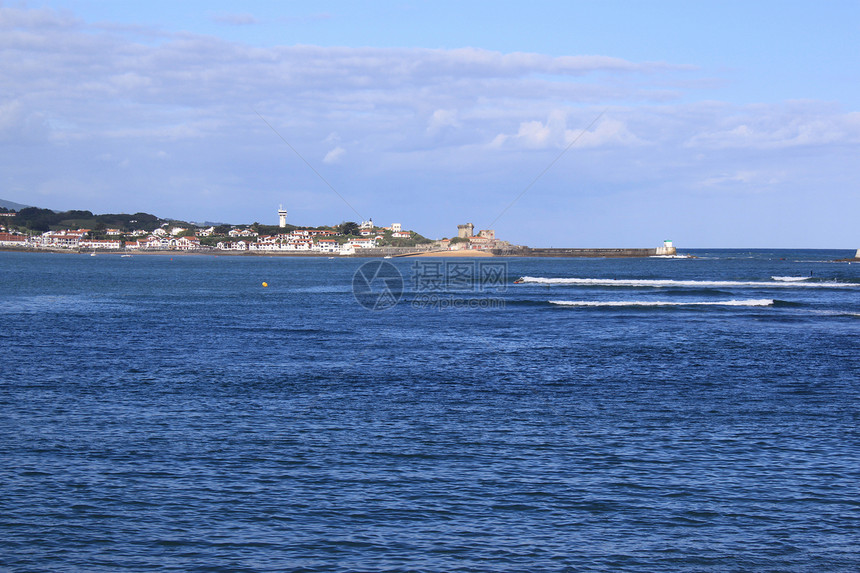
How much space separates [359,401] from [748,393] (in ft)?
45.2

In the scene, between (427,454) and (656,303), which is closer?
(427,454)

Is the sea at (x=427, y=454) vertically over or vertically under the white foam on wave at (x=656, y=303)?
under

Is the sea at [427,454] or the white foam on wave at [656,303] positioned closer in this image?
the sea at [427,454]

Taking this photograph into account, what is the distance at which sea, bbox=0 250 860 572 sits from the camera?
14.1 meters

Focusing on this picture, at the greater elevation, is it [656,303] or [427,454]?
[656,303]

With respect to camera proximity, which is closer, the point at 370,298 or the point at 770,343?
the point at 770,343

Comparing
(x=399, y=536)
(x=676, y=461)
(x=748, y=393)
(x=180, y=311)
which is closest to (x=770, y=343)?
(x=748, y=393)

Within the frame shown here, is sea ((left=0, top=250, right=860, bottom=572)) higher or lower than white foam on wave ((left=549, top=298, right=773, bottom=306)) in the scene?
lower

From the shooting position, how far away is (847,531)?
48.6 feet

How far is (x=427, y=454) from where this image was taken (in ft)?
64.4

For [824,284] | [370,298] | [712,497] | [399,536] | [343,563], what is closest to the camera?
[343,563]

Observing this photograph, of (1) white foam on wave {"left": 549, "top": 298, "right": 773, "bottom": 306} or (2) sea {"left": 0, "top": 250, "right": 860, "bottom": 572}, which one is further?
(1) white foam on wave {"left": 549, "top": 298, "right": 773, "bottom": 306}

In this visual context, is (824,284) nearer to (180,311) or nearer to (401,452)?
(180,311)

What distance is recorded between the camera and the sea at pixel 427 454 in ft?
46.4
